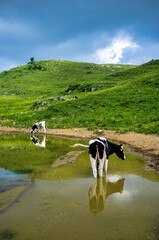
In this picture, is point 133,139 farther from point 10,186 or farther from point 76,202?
point 10,186

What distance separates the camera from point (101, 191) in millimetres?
9961

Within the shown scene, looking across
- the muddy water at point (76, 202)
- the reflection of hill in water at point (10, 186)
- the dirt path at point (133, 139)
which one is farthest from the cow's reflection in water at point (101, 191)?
the dirt path at point (133, 139)

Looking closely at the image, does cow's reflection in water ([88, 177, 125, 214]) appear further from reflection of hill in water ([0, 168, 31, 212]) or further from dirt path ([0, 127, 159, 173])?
dirt path ([0, 127, 159, 173])

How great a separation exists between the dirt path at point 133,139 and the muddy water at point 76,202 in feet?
6.55

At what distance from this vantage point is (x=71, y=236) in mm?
6359

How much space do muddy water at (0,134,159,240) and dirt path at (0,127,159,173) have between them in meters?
2.00

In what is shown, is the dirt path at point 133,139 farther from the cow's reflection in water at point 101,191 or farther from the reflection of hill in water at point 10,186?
the reflection of hill in water at point 10,186

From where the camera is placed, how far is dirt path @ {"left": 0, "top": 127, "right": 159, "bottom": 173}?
16150 mm

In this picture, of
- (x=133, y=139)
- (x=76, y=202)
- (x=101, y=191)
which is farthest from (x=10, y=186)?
(x=133, y=139)

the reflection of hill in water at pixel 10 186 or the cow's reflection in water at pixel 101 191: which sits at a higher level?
the reflection of hill in water at pixel 10 186

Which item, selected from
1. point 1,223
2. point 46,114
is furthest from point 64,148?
point 46,114

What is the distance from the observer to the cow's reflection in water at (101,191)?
27.7ft

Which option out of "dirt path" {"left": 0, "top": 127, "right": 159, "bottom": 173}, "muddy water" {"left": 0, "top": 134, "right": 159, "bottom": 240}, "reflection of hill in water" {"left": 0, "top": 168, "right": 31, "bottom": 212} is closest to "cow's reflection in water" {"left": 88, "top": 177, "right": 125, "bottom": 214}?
"muddy water" {"left": 0, "top": 134, "right": 159, "bottom": 240}

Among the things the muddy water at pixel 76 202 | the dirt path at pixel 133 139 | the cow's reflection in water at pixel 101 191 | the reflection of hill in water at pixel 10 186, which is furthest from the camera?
the dirt path at pixel 133 139
